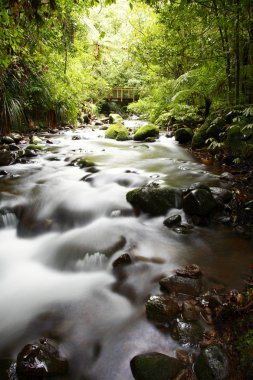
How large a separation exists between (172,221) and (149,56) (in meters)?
8.86

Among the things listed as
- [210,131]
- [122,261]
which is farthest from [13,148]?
[122,261]

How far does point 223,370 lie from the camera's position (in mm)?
1685

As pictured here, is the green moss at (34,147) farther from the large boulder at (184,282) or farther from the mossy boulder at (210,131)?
the large boulder at (184,282)

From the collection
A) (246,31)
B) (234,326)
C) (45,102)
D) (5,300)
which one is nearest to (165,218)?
(234,326)

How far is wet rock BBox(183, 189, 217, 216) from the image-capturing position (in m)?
3.76

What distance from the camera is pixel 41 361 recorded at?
5.93 ft

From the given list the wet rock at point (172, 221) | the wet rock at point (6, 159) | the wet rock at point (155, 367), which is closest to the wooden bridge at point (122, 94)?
the wet rock at point (6, 159)

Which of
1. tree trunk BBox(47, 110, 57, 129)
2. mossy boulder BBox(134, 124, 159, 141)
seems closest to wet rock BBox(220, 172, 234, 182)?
mossy boulder BBox(134, 124, 159, 141)

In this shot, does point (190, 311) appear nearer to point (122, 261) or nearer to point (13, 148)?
point (122, 261)

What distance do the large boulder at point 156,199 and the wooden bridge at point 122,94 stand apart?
71.2 ft

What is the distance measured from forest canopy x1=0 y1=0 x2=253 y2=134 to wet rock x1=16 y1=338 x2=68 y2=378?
10.9 ft

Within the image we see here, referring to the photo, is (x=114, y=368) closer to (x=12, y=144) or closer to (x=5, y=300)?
(x=5, y=300)

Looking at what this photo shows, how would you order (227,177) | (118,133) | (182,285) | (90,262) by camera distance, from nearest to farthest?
(182,285), (90,262), (227,177), (118,133)

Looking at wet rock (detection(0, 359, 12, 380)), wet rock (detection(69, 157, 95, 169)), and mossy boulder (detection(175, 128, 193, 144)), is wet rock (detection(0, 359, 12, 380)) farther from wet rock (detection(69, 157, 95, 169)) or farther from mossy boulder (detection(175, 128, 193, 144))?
mossy boulder (detection(175, 128, 193, 144))
